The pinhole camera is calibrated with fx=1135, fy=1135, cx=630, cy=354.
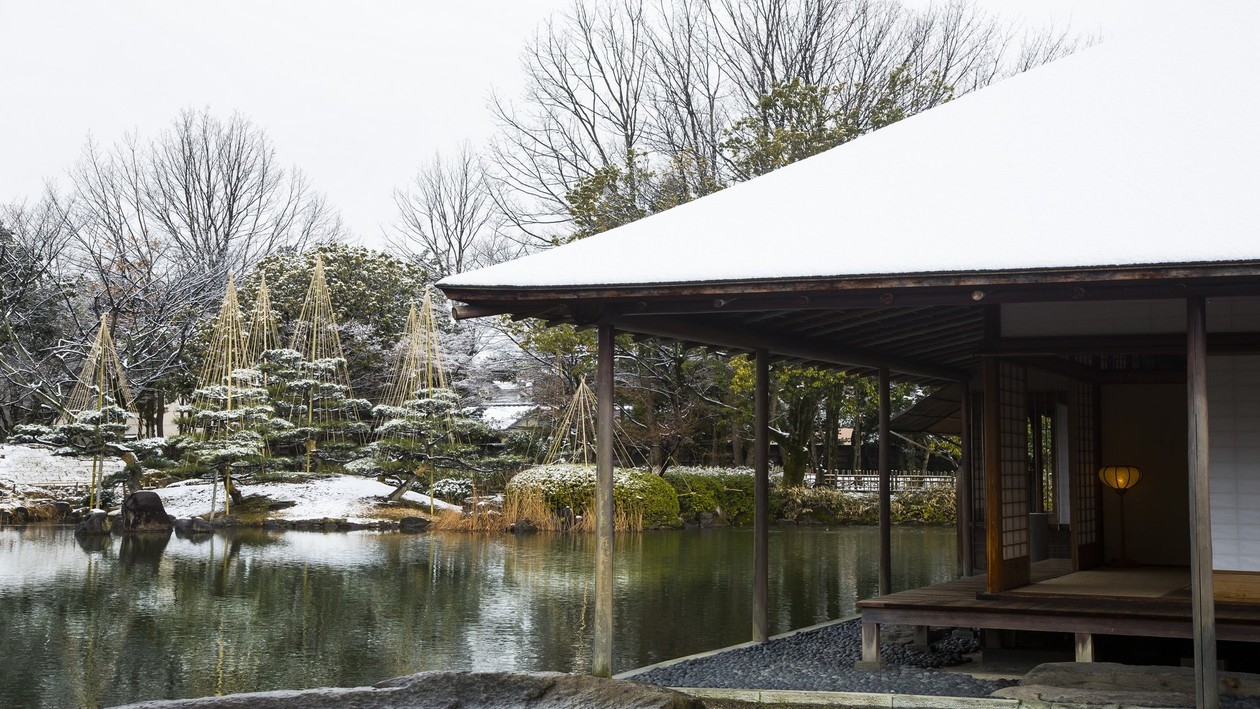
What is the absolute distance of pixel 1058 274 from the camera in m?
5.55

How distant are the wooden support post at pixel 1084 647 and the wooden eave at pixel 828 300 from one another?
1.78 metres

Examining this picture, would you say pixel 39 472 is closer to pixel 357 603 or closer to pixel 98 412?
pixel 98 412

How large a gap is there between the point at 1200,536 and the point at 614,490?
605 inches

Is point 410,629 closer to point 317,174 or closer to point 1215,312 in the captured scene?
point 1215,312

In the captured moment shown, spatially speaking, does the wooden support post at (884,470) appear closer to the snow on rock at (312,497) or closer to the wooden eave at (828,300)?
the wooden eave at (828,300)

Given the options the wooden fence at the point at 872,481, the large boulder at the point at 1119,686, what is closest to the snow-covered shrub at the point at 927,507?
the wooden fence at the point at 872,481

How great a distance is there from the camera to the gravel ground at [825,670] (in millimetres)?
6691

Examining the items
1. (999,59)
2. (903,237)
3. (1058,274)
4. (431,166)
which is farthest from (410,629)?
(431,166)

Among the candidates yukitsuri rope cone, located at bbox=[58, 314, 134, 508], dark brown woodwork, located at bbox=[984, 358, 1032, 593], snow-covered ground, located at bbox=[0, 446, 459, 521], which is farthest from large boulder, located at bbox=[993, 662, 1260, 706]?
yukitsuri rope cone, located at bbox=[58, 314, 134, 508]

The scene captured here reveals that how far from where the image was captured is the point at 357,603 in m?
11.5

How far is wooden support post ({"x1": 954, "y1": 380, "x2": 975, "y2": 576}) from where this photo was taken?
11359 millimetres

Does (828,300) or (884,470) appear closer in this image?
(828,300)

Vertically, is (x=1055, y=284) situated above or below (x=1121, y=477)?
above

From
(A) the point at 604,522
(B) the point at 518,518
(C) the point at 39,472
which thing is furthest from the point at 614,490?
(A) the point at 604,522
